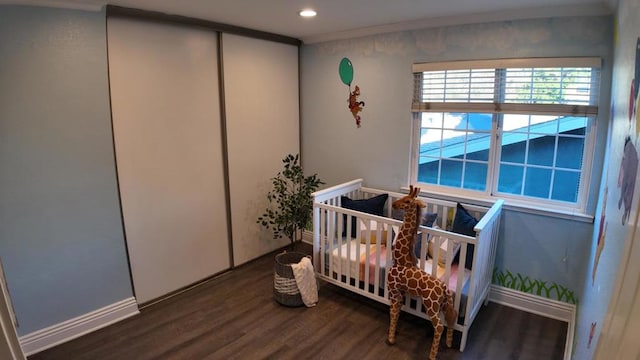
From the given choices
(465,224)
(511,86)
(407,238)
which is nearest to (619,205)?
(407,238)

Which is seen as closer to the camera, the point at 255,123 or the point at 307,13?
the point at 307,13

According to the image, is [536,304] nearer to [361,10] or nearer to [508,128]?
[508,128]

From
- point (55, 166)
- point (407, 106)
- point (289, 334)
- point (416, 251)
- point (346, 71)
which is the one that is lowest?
point (289, 334)

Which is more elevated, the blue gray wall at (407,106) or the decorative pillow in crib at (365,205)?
the blue gray wall at (407,106)

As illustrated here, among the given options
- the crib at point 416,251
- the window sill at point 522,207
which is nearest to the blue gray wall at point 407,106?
the window sill at point 522,207

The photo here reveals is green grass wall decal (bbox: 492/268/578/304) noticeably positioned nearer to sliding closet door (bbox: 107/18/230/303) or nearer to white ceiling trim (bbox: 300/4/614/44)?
white ceiling trim (bbox: 300/4/614/44)

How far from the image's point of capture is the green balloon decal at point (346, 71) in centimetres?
354

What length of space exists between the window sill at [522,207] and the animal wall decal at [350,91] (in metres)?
1.01

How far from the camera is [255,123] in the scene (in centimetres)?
359

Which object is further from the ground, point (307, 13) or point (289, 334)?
point (307, 13)

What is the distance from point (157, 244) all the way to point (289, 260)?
1108 mm

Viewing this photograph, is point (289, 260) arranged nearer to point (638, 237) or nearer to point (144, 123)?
point (144, 123)

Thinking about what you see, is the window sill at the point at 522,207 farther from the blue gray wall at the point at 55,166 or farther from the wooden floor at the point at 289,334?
the blue gray wall at the point at 55,166

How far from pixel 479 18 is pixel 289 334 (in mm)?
2752
